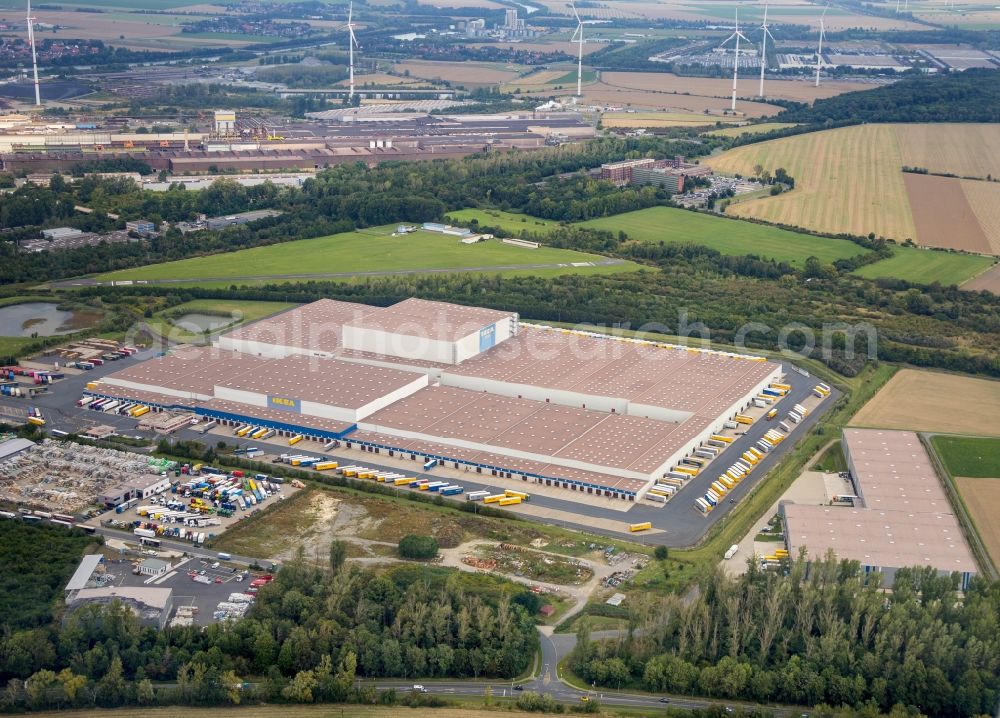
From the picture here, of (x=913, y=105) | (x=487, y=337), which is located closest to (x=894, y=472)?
(x=487, y=337)

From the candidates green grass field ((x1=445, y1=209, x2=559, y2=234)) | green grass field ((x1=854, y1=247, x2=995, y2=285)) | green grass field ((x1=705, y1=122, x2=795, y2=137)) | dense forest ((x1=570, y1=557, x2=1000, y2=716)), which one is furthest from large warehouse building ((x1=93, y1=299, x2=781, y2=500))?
green grass field ((x1=705, y1=122, x2=795, y2=137))

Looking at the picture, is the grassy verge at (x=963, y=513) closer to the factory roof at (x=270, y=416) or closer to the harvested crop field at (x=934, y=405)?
the harvested crop field at (x=934, y=405)

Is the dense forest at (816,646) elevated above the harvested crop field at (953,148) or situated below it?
below

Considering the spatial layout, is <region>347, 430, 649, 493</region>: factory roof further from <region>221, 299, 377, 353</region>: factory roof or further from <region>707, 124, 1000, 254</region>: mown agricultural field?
<region>707, 124, 1000, 254</region>: mown agricultural field

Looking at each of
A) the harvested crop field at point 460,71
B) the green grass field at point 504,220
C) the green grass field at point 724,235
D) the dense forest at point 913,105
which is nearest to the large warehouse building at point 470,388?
the green grass field at point 724,235

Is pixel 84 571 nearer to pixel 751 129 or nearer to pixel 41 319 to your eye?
pixel 41 319

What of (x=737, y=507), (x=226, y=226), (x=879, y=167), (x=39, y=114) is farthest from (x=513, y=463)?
(x=39, y=114)

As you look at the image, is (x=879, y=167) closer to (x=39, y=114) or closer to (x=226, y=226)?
(x=226, y=226)
